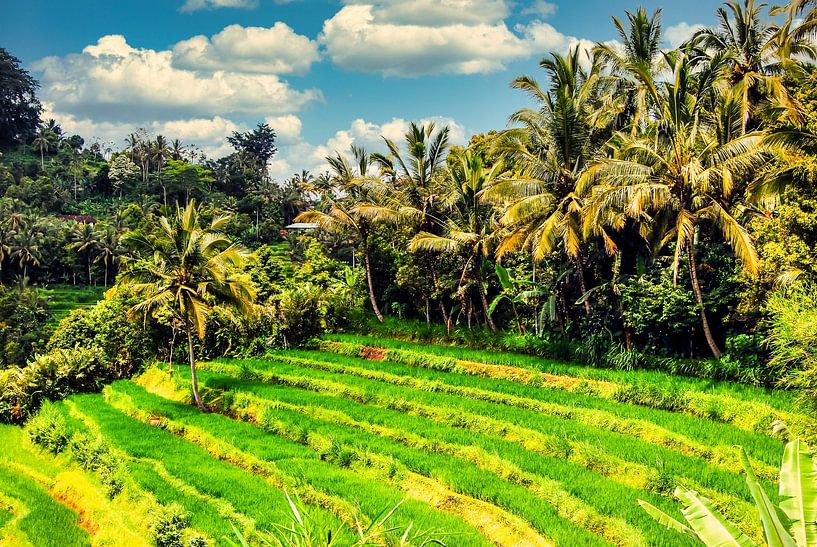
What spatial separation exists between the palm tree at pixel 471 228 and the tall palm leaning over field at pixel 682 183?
4493 mm

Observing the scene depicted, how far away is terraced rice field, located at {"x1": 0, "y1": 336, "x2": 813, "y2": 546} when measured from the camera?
312 inches

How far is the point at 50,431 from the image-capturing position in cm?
1502

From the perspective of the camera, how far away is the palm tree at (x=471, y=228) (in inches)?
751

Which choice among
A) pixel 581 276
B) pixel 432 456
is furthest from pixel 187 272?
pixel 581 276

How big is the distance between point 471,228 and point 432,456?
10497mm

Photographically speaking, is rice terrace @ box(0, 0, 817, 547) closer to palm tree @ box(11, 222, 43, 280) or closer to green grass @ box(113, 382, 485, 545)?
green grass @ box(113, 382, 485, 545)

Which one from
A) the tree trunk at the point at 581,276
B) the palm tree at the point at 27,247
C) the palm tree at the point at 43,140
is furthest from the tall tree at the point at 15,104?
the tree trunk at the point at 581,276

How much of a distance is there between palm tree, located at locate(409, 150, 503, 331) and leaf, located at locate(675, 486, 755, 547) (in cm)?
1452

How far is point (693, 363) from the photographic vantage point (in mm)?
13320

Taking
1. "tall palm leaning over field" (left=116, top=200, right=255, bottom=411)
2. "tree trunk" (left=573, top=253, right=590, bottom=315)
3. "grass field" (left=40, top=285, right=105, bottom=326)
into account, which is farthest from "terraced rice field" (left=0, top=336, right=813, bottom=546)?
"grass field" (left=40, top=285, right=105, bottom=326)

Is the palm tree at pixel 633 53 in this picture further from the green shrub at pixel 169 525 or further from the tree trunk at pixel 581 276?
the green shrub at pixel 169 525

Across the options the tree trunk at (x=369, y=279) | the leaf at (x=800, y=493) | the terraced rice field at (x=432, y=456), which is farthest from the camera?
the tree trunk at (x=369, y=279)

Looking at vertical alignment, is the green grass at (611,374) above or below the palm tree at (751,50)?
below

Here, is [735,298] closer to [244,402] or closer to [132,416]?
[244,402]
